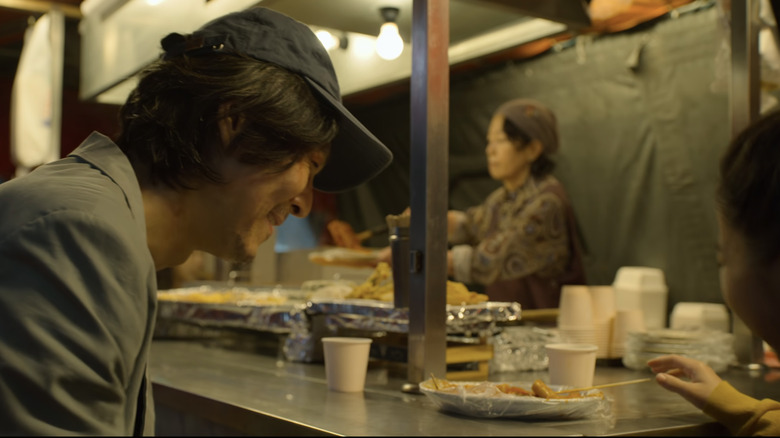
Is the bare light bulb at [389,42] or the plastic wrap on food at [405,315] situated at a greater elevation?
the bare light bulb at [389,42]

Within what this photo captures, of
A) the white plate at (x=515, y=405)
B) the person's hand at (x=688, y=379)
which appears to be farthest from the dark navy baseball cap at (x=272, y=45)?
the person's hand at (x=688, y=379)

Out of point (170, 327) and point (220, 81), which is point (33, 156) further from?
point (220, 81)

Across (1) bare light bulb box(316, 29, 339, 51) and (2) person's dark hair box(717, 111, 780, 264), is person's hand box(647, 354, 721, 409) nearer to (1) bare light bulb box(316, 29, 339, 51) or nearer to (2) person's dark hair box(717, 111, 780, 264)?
(2) person's dark hair box(717, 111, 780, 264)

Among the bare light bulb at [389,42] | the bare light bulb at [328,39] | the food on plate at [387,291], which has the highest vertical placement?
the bare light bulb at [328,39]

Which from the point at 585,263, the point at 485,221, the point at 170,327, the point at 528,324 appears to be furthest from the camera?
the point at 585,263

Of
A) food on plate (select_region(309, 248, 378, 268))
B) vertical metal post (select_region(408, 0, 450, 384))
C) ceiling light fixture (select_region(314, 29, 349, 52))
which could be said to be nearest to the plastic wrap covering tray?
vertical metal post (select_region(408, 0, 450, 384))

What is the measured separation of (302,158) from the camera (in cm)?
133

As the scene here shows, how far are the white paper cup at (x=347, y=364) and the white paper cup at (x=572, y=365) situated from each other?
1.43 ft

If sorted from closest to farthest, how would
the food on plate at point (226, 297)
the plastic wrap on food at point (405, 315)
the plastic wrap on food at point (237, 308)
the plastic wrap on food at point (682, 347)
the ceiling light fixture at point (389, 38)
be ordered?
the plastic wrap on food at point (405, 315) < the ceiling light fixture at point (389, 38) < the plastic wrap on food at point (682, 347) < the plastic wrap on food at point (237, 308) < the food on plate at point (226, 297)

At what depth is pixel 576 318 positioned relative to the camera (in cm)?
228

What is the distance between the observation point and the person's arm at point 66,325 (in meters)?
0.82

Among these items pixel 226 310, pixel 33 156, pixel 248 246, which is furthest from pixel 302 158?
pixel 33 156

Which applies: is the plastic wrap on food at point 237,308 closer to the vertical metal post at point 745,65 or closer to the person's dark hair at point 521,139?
the person's dark hair at point 521,139

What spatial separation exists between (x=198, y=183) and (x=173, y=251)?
0.42 feet
